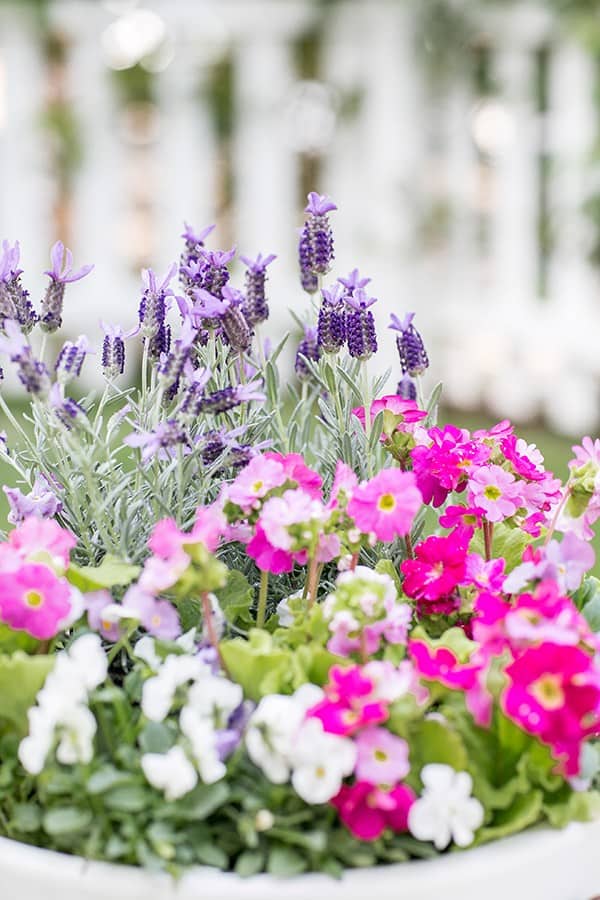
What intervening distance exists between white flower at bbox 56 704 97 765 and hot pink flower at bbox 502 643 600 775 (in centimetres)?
27

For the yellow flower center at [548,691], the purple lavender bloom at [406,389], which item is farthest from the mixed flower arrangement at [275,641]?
the purple lavender bloom at [406,389]

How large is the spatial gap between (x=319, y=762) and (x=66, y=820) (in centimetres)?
17

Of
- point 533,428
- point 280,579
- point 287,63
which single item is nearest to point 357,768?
point 280,579

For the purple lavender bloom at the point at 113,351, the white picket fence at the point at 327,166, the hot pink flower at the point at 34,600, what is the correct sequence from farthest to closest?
the white picket fence at the point at 327,166 → the purple lavender bloom at the point at 113,351 → the hot pink flower at the point at 34,600

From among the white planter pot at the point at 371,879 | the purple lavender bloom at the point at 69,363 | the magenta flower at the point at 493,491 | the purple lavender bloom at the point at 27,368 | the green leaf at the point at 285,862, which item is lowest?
the white planter pot at the point at 371,879

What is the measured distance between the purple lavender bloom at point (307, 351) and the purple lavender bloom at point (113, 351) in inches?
7.8

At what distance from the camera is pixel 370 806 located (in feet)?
2.50

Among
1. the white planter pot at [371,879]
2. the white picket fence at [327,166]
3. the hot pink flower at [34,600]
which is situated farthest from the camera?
the white picket fence at [327,166]

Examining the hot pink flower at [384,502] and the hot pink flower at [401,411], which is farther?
the hot pink flower at [401,411]

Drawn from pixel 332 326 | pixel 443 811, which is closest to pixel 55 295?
pixel 332 326

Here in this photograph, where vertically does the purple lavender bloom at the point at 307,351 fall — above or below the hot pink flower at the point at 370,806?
above

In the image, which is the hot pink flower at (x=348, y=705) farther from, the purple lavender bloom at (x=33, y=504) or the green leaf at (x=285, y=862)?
the purple lavender bloom at (x=33, y=504)

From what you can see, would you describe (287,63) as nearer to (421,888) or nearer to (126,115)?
(126,115)

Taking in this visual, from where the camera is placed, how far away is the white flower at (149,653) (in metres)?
Result: 0.89
